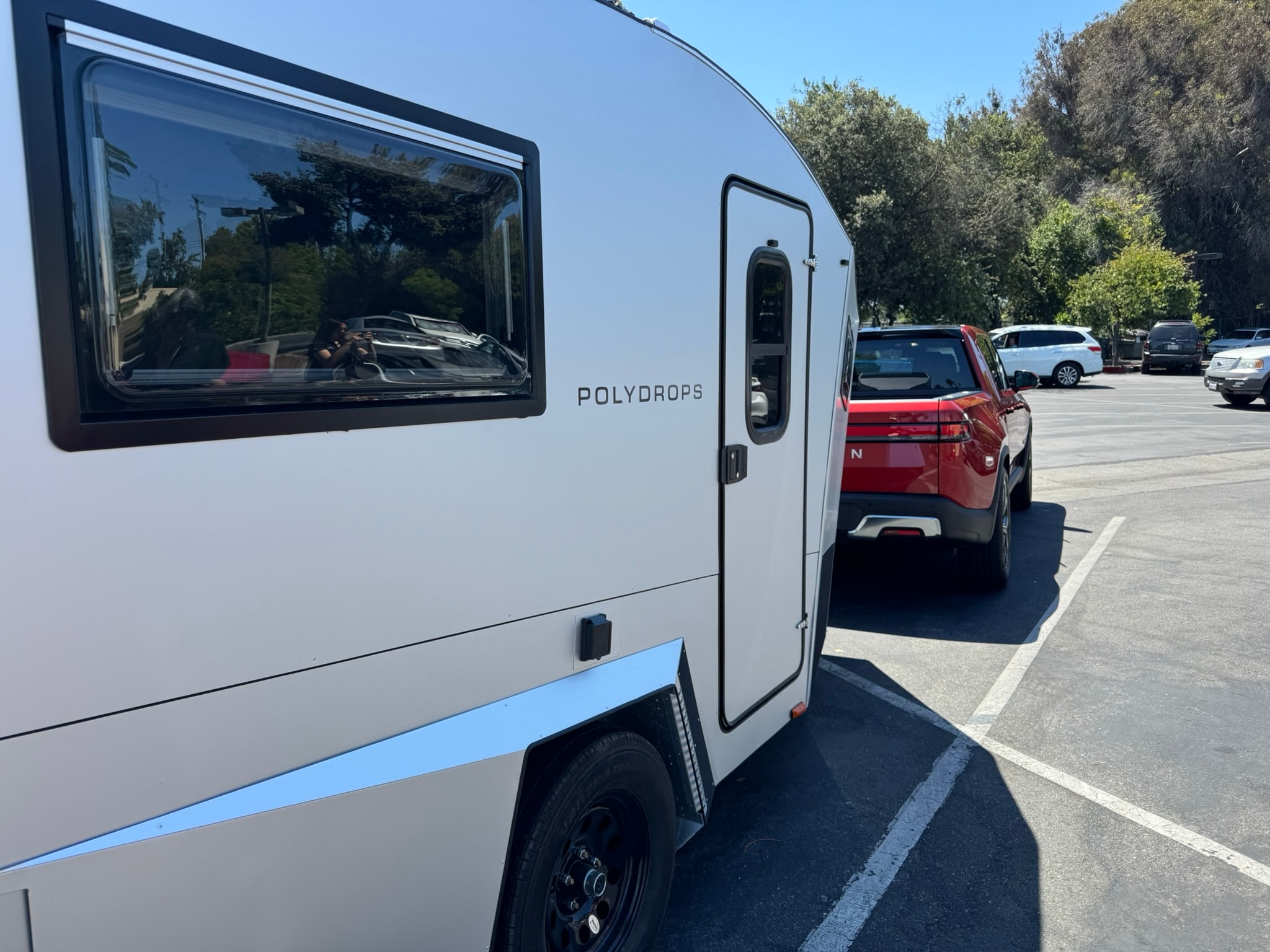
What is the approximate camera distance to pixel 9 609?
54.7 inches

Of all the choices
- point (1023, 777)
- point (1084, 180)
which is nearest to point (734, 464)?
point (1023, 777)

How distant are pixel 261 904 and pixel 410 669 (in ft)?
1.72

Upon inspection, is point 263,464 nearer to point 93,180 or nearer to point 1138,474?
point 93,180

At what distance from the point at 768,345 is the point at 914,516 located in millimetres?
3083

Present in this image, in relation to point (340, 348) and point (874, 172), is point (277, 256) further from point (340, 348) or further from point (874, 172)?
point (874, 172)

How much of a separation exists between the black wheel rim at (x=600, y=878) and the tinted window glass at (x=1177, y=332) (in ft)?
102

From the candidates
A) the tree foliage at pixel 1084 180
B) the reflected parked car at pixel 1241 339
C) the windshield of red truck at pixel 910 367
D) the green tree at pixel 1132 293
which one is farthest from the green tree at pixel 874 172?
the windshield of red truck at pixel 910 367

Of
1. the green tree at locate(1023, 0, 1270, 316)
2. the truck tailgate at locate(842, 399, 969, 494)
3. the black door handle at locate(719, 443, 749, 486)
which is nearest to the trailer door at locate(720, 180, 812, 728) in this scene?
the black door handle at locate(719, 443, 749, 486)

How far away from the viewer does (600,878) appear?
8.40ft

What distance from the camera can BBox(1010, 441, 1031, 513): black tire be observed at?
910 cm

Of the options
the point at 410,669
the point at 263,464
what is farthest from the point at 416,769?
the point at 263,464

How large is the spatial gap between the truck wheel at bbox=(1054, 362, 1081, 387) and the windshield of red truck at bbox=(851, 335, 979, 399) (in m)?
20.4

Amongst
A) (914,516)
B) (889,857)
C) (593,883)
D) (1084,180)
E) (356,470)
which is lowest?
Answer: (889,857)

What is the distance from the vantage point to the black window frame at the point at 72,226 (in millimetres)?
1396
